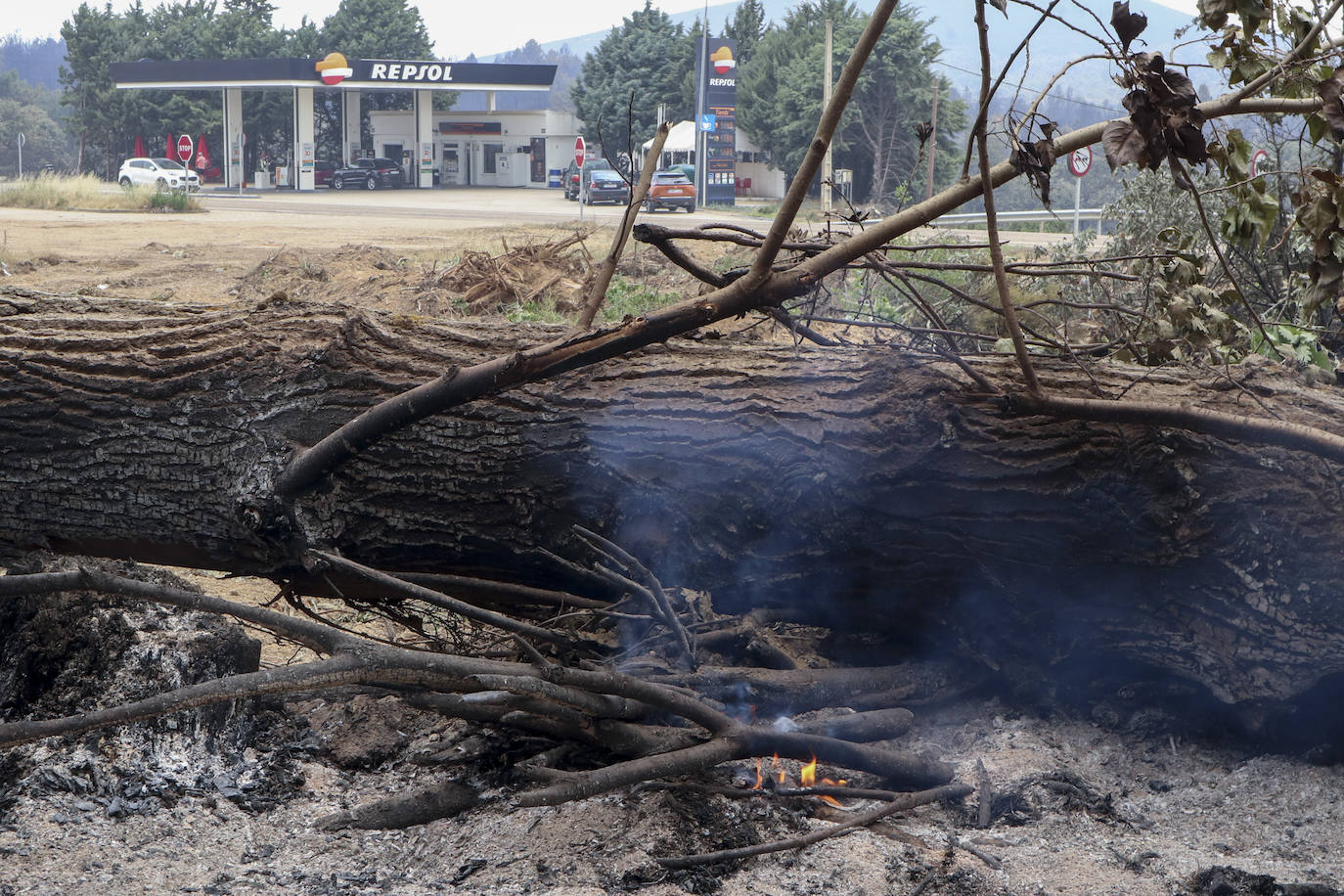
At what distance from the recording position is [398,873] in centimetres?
251

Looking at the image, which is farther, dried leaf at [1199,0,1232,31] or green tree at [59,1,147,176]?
green tree at [59,1,147,176]

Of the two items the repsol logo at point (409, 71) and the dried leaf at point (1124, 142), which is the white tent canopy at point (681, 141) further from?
the dried leaf at point (1124, 142)

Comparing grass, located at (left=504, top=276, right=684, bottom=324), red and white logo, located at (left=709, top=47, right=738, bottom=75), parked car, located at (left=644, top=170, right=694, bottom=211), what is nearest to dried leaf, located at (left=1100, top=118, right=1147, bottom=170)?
grass, located at (left=504, top=276, right=684, bottom=324)

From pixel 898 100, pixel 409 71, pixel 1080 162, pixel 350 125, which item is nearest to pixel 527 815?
pixel 1080 162

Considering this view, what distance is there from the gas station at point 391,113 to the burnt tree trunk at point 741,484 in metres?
40.0

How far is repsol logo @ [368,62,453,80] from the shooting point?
4269 centimetres

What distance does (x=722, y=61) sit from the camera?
34312 mm

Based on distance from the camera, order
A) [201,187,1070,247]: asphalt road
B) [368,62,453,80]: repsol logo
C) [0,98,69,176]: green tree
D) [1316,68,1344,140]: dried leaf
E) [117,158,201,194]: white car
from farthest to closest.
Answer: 1. [0,98,69,176]: green tree
2. [368,62,453,80]: repsol logo
3. [117,158,201,194]: white car
4. [201,187,1070,247]: asphalt road
5. [1316,68,1344,140]: dried leaf

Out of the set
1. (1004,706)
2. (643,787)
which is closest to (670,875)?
(643,787)

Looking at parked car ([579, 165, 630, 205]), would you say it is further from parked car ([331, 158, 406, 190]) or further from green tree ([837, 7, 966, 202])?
parked car ([331, 158, 406, 190])

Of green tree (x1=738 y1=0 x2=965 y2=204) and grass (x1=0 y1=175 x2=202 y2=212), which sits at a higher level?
green tree (x1=738 y1=0 x2=965 y2=204)

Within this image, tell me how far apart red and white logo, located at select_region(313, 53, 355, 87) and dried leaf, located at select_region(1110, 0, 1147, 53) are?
4256 centimetres

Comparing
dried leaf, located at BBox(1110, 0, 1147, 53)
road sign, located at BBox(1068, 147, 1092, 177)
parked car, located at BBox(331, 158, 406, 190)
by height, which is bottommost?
dried leaf, located at BBox(1110, 0, 1147, 53)

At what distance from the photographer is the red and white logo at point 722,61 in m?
33.9
